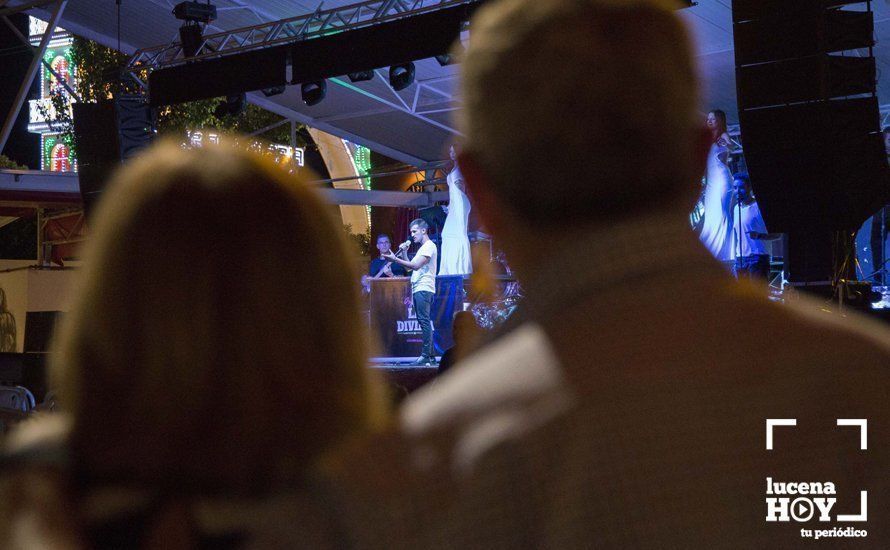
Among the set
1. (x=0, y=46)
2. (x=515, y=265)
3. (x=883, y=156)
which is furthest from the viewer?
(x=0, y=46)

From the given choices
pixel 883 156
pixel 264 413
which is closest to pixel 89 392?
pixel 264 413

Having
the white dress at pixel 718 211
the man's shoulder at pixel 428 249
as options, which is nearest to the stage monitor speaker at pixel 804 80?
the white dress at pixel 718 211

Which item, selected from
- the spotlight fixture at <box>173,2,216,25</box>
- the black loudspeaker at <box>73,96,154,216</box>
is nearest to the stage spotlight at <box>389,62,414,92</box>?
the spotlight fixture at <box>173,2,216,25</box>


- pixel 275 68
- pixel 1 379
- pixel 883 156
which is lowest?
pixel 1 379

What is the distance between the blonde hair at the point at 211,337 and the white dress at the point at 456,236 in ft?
32.4

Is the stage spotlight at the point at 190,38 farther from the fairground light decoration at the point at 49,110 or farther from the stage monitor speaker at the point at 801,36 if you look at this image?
the fairground light decoration at the point at 49,110

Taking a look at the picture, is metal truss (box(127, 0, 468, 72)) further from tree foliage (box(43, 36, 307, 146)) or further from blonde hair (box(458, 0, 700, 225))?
blonde hair (box(458, 0, 700, 225))

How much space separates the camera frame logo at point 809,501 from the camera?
611 mm

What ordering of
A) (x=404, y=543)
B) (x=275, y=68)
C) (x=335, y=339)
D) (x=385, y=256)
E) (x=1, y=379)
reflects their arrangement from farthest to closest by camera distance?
(x=385, y=256)
(x=275, y=68)
(x=1, y=379)
(x=335, y=339)
(x=404, y=543)

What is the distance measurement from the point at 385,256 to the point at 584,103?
37.6 feet

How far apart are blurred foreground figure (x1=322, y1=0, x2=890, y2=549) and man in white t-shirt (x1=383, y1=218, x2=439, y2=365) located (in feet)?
34.1

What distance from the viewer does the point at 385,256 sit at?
1211 centimetres

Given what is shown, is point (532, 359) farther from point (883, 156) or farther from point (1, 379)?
point (1, 379)

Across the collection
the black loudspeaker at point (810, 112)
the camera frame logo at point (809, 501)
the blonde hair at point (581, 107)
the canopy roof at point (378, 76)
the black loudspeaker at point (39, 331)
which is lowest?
the black loudspeaker at point (39, 331)
